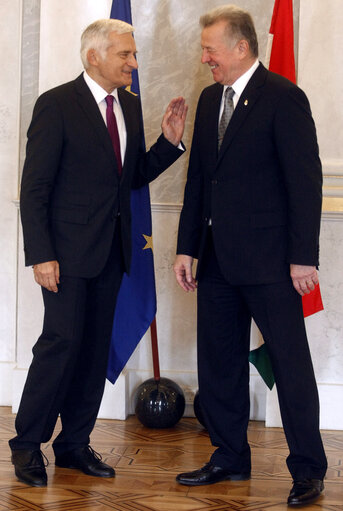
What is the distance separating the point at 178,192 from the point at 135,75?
2.27 feet

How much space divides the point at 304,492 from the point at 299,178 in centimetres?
119

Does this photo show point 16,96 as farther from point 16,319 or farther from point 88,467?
point 88,467

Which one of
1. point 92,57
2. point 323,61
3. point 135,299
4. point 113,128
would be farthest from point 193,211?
point 323,61

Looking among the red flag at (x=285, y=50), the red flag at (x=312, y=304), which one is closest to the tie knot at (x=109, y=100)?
the red flag at (x=285, y=50)

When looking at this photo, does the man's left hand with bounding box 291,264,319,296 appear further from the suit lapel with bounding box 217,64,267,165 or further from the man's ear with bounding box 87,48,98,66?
the man's ear with bounding box 87,48,98,66

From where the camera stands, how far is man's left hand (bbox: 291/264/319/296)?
9.29ft

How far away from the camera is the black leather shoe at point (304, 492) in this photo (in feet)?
9.41

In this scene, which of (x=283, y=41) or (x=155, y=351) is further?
(x=155, y=351)

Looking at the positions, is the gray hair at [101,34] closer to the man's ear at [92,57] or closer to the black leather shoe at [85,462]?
the man's ear at [92,57]

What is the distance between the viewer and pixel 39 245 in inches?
116

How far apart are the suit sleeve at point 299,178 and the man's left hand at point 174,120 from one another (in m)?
0.53

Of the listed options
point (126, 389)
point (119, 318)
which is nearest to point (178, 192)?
point (119, 318)

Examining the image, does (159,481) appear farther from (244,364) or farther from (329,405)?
(329,405)

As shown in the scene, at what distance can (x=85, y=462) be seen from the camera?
3186mm
